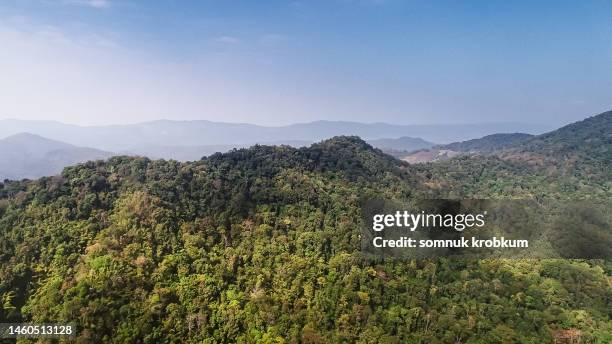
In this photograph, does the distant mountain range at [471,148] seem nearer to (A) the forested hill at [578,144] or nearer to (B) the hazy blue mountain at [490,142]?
(B) the hazy blue mountain at [490,142]

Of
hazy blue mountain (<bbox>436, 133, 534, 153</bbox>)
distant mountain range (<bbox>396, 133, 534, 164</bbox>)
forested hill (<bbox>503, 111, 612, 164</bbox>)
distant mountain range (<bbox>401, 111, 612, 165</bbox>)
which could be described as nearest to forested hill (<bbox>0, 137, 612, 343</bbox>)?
distant mountain range (<bbox>401, 111, 612, 165</bbox>)

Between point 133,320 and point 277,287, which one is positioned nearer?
point 133,320

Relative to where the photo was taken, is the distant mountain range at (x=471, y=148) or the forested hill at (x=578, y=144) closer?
the forested hill at (x=578, y=144)

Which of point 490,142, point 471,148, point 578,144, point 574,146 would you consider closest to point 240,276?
point 574,146

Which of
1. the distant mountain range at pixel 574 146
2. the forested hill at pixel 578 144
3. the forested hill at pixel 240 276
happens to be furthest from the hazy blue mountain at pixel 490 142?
the forested hill at pixel 240 276

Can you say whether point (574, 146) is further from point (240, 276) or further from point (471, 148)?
point (471, 148)

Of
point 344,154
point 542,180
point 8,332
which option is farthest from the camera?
point 542,180

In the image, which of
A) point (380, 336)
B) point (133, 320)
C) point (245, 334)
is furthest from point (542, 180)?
point (133, 320)

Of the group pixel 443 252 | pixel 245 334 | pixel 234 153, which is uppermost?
pixel 234 153

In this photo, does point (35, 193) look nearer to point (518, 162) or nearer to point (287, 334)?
point (287, 334)
